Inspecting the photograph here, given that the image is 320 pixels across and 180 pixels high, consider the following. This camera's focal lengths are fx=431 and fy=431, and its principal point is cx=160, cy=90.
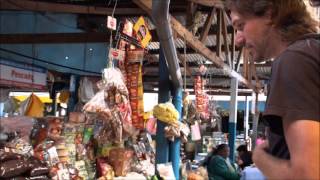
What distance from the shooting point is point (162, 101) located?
3664mm

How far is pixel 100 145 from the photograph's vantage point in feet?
9.93

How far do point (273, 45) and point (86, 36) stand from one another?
4328 millimetres

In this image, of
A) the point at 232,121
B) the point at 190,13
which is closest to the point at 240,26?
the point at 190,13

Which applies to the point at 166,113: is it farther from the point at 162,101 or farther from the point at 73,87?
the point at 73,87

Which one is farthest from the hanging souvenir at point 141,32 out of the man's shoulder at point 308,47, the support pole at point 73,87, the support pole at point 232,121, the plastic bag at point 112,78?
the support pole at point 232,121

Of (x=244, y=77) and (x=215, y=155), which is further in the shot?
(x=244, y=77)

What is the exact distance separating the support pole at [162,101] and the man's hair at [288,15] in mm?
2594

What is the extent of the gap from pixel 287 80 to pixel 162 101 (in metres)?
2.81

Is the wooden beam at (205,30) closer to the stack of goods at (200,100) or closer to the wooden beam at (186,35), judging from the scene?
the wooden beam at (186,35)

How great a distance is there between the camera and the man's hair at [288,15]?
994 millimetres

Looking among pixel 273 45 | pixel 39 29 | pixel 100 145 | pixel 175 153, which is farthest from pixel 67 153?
pixel 39 29

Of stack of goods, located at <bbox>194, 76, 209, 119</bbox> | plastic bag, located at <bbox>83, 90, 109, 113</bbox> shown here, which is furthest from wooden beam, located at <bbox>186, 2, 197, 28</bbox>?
plastic bag, located at <bbox>83, 90, 109, 113</bbox>

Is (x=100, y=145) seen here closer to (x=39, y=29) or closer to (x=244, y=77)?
(x=39, y=29)

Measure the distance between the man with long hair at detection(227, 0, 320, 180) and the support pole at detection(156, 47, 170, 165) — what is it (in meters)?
2.55
